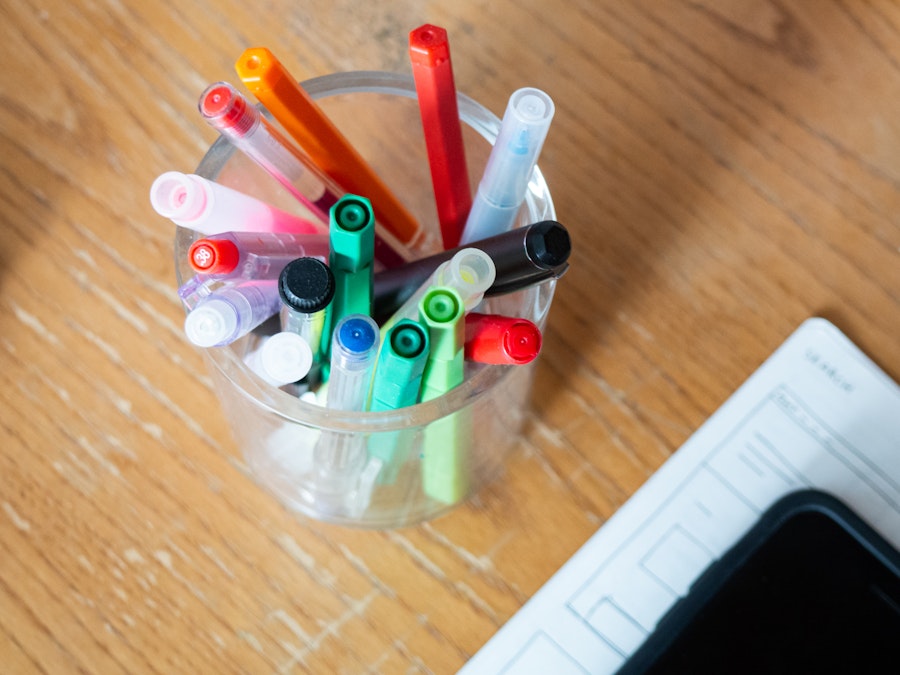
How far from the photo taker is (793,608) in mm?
293

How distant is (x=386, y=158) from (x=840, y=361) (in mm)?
187

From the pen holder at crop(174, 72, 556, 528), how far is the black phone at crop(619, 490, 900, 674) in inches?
3.3

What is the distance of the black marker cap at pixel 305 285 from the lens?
21 centimetres

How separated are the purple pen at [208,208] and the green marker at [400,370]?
6cm

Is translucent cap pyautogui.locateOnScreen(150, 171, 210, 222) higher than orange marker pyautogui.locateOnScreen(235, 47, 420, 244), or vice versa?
Result: orange marker pyautogui.locateOnScreen(235, 47, 420, 244)

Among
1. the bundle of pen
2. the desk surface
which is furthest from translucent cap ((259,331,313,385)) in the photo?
the desk surface

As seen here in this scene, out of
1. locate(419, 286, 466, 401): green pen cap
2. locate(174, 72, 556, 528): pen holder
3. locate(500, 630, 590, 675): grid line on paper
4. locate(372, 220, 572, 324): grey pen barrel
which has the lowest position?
locate(500, 630, 590, 675): grid line on paper

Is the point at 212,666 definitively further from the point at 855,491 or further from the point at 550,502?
the point at 855,491

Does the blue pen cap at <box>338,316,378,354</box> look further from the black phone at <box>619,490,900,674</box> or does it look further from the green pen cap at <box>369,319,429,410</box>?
the black phone at <box>619,490,900,674</box>

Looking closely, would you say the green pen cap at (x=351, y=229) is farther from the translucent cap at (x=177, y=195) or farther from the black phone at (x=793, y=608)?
the black phone at (x=793, y=608)

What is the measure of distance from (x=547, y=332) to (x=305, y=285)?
14 centimetres

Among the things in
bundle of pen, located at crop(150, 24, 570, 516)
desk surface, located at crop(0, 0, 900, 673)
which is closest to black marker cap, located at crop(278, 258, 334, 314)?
bundle of pen, located at crop(150, 24, 570, 516)

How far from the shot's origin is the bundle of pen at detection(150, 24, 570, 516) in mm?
214

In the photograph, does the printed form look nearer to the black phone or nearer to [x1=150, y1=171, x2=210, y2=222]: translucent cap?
the black phone
